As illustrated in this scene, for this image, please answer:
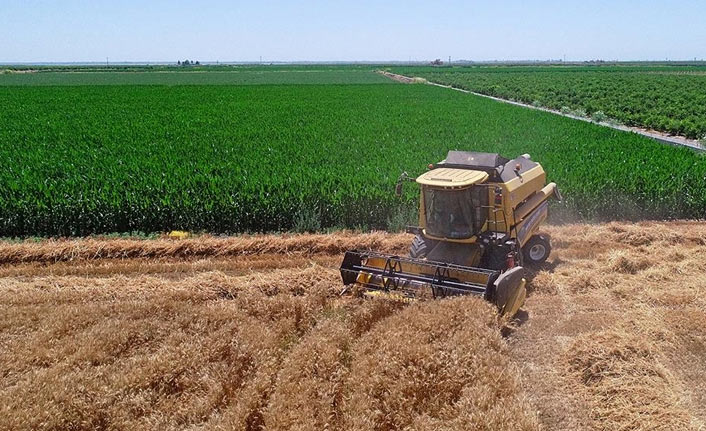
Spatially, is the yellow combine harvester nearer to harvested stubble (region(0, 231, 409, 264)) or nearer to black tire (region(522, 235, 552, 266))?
black tire (region(522, 235, 552, 266))

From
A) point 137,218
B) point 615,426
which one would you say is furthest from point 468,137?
point 615,426

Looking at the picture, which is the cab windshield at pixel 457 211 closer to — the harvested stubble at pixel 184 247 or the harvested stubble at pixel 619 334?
the harvested stubble at pixel 619 334

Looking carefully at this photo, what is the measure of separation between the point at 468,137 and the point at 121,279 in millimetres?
14426

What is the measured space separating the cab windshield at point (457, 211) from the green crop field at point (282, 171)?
4.04m

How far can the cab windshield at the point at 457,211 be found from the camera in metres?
7.55

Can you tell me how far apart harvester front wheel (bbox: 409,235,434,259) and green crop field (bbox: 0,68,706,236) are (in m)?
3.45

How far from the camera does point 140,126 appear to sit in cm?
2433

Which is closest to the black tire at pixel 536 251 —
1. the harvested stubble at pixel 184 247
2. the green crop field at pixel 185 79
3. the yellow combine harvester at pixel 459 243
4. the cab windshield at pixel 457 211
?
the yellow combine harvester at pixel 459 243

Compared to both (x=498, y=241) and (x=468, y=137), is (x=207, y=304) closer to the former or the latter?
(x=498, y=241)

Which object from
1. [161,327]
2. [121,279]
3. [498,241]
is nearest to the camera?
[161,327]

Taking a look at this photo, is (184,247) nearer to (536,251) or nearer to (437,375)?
(437,375)

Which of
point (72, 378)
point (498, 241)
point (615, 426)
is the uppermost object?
point (498, 241)

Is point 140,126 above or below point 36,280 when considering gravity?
above

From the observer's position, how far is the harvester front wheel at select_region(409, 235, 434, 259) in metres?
8.15
